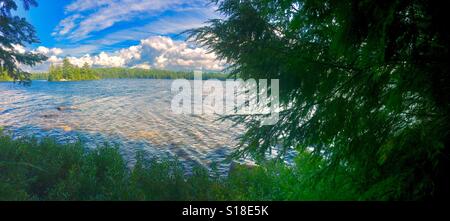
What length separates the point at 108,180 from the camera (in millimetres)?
10406

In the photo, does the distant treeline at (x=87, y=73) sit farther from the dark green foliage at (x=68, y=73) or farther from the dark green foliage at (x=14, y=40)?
the dark green foliage at (x=14, y=40)

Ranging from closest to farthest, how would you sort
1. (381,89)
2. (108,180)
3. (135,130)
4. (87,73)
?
1. (381,89)
2. (108,180)
3. (135,130)
4. (87,73)

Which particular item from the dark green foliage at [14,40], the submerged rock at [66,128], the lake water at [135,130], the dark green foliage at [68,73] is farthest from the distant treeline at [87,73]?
the dark green foliage at [14,40]

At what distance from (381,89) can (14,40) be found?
13.8 meters

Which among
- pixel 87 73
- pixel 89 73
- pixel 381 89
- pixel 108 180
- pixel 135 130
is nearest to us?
pixel 381 89

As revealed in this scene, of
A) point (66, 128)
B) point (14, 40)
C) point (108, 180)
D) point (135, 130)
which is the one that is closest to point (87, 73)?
point (66, 128)

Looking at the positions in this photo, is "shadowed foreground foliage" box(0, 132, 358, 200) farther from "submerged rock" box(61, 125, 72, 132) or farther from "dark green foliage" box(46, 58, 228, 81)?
"dark green foliage" box(46, 58, 228, 81)

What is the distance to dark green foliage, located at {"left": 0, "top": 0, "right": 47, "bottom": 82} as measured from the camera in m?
10.7

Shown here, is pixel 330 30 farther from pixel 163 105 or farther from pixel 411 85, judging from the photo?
pixel 163 105

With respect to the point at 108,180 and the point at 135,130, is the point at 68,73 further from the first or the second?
the point at 108,180

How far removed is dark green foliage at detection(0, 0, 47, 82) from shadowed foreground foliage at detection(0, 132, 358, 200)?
3129 mm

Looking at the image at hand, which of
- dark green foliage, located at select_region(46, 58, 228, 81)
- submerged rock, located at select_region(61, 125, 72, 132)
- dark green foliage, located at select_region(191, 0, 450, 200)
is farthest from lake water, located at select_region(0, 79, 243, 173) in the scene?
dark green foliage, located at select_region(46, 58, 228, 81)

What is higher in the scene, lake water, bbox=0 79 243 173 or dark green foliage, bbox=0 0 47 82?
dark green foliage, bbox=0 0 47 82

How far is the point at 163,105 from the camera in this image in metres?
33.4
